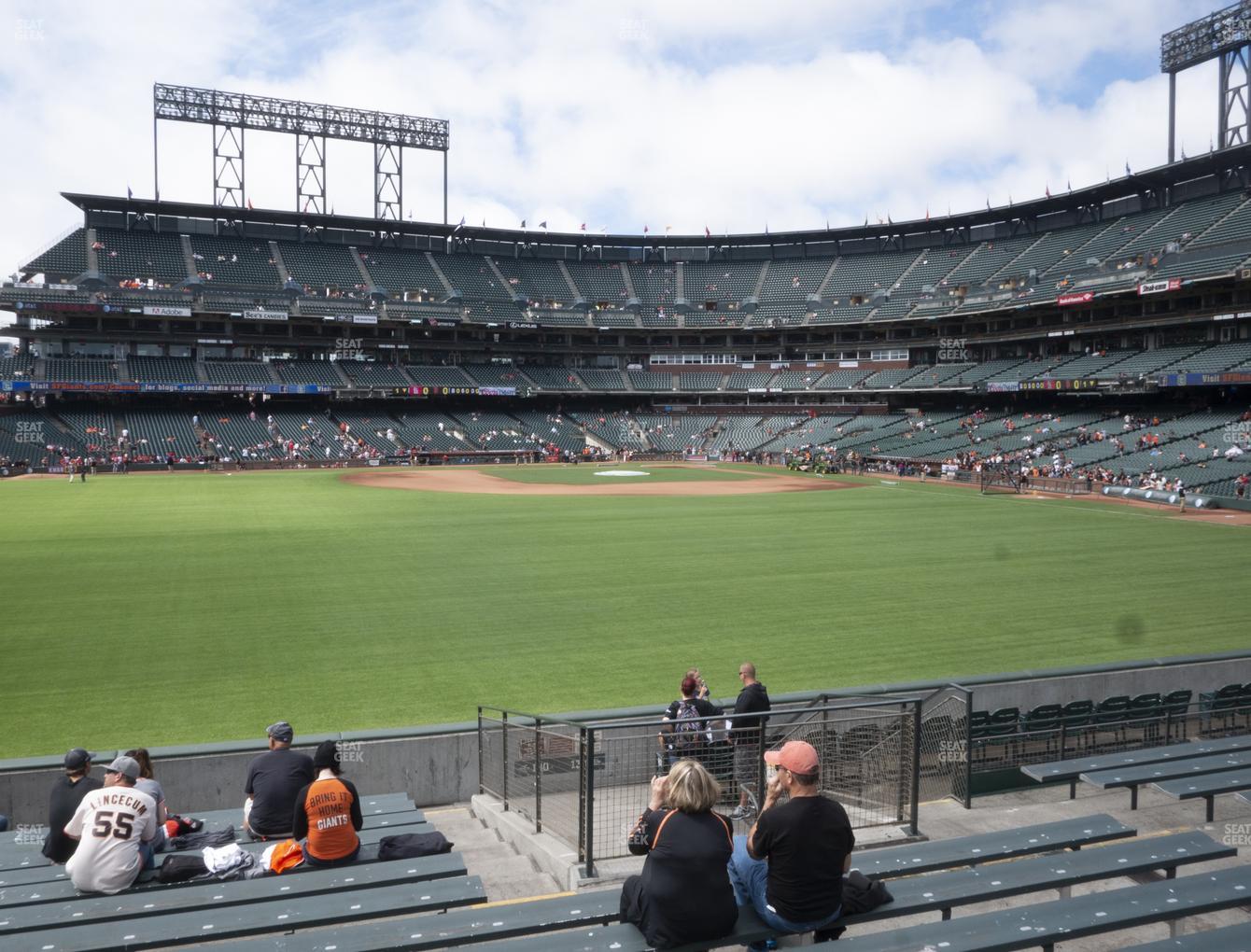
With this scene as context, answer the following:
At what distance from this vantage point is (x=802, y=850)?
511 cm

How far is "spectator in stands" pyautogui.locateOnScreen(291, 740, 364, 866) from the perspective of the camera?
21.9 ft

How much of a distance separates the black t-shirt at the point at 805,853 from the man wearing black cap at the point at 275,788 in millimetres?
4541

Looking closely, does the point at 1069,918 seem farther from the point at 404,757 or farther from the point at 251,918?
the point at 404,757

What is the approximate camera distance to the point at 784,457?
77312mm

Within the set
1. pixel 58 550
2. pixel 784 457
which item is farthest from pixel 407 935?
pixel 784 457

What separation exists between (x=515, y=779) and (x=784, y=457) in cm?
6891

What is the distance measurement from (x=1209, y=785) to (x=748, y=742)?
4.09 meters

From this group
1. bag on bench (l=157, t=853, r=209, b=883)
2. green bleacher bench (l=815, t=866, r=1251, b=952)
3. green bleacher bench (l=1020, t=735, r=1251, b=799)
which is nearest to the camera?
green bleacher bench (l=815, t=866, r=1251, b=952)

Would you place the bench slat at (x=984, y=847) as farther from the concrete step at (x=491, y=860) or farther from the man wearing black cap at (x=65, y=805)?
the man wearing black cap at (x=65, y=805)

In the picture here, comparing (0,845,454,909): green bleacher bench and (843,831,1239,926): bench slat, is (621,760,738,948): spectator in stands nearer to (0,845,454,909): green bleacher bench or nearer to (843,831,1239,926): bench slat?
(843,831,1239,926): bench slat

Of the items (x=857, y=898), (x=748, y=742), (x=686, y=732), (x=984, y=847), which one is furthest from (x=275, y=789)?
(x=984, y=847)

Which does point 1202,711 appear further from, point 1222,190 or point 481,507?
point 1222,190

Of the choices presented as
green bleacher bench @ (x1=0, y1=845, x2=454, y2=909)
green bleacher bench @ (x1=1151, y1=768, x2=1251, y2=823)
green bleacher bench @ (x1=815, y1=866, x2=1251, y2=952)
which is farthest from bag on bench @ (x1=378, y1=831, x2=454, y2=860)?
green bleacher bench @ (x1=1151, y1=768, x2=1251, y2=823)

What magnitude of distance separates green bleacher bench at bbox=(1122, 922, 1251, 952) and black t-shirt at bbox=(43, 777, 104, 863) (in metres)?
7.70
